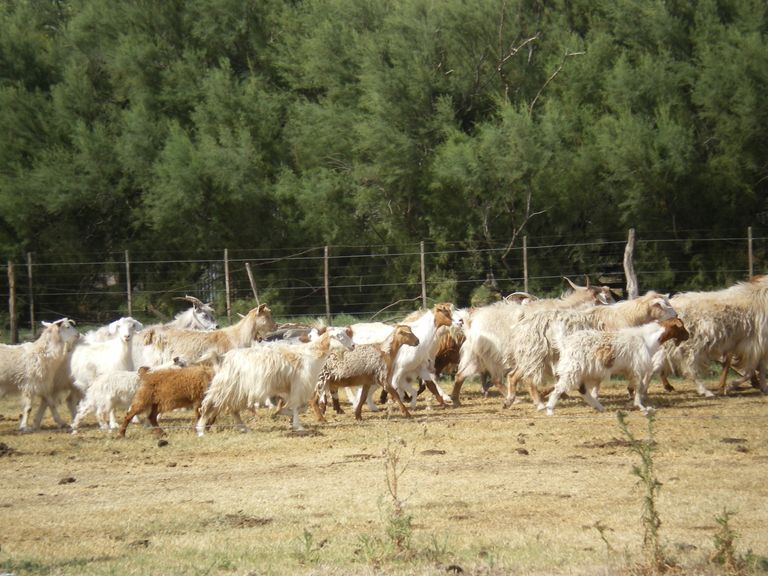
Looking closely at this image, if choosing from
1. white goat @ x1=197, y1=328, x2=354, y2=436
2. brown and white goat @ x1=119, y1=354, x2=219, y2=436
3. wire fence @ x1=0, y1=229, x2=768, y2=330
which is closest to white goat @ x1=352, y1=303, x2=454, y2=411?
white goat @ x1=197, y1=328, x2=354, y2=436

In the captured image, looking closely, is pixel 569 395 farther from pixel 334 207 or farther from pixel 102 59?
pixel 102 59

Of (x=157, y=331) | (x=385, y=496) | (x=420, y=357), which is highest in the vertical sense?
(x=157, y=331)

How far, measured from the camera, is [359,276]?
1040 inches

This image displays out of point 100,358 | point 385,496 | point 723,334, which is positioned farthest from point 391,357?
point 385,496

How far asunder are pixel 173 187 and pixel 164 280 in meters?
2.32

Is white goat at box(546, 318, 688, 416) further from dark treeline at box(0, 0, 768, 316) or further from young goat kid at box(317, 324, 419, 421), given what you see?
dark treeline at box(0, 0, 768, 316)

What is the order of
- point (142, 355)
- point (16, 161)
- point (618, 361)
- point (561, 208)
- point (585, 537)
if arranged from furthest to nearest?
1. point (16, 161)
2. point (561, 208)
3. point (142, 355)
4. point (618, 361)
5. point (585, 537)

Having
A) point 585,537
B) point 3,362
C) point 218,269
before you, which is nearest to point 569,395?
point 3,362

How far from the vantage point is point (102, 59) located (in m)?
30.3

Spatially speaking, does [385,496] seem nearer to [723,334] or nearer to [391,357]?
[391,357]

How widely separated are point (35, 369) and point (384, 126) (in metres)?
13.8

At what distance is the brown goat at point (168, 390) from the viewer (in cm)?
1288

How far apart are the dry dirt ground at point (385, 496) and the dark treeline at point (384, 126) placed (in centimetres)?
1273

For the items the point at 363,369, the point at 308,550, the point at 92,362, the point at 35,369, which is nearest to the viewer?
the point at 308,550
